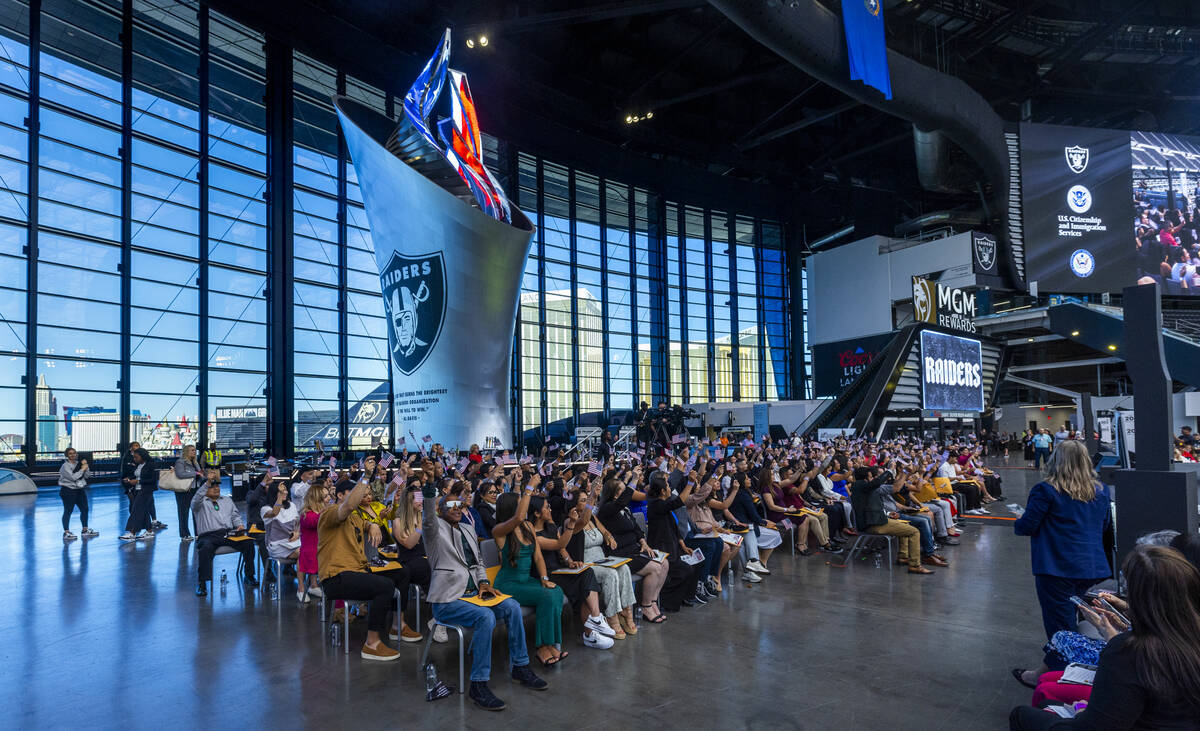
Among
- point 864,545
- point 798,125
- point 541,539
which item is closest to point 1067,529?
point 541,539

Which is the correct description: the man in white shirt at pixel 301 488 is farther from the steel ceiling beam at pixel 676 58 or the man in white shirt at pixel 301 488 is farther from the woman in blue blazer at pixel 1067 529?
the steel ceiling beam at pixel 676 58

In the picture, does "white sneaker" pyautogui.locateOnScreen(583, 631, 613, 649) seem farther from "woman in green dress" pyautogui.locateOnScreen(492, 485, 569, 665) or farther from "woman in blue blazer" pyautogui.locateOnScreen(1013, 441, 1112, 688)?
"woman in blue blazer" pyautogui.locateOnScreen(1013, 441, 1112, 688)

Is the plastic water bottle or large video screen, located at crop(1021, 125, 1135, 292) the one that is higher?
large video screen, located at crop(1021, 125, 1135, 292)

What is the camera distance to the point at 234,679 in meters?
4.18

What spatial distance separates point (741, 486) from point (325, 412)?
53.6ft

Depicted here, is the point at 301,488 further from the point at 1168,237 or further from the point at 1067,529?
the point at 1168,237

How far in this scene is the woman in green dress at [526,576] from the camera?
4.50 m

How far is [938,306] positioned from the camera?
74.1ft

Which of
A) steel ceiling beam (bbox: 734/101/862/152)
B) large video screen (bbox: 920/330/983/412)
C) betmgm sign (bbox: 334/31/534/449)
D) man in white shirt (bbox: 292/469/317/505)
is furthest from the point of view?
steel ceiling beam (bbox: 734/101/862/152)

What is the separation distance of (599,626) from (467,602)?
1.12 meters

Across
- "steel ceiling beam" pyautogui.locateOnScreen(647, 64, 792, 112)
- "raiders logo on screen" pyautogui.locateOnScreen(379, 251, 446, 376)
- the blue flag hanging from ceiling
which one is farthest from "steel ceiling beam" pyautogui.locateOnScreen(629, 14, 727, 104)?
"raiders logo on screen" pyautogui.locateOnScreen(379, 251, 446, 376)

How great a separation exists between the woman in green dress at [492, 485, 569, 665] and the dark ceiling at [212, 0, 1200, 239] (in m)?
19.3

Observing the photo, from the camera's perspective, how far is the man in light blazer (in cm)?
396

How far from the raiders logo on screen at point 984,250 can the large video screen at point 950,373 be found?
7.08m
